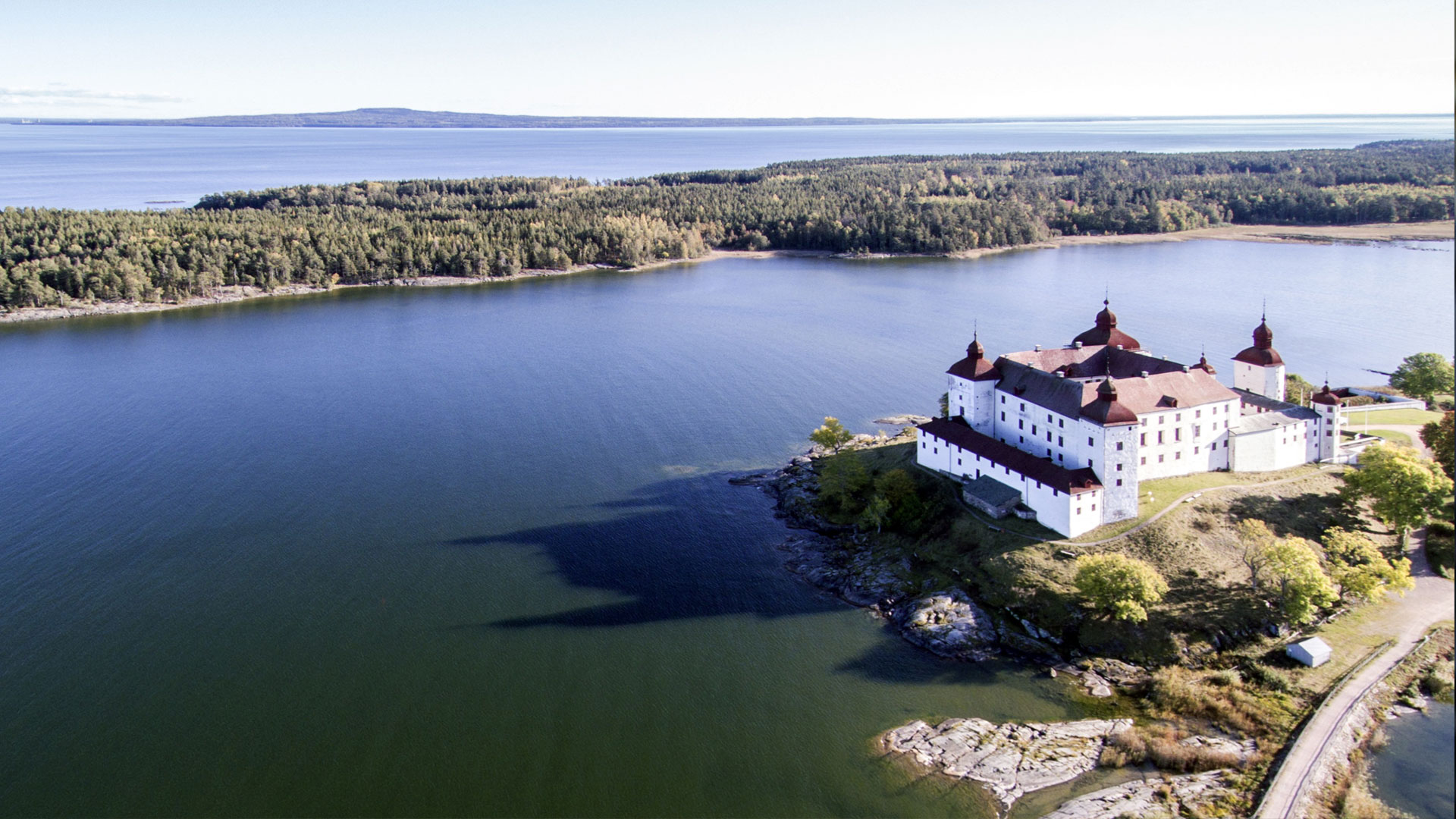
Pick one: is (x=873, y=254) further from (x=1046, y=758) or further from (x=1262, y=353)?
(x=1046, y=758)

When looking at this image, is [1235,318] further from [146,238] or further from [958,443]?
[146,238]

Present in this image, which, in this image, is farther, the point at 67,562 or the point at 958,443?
the point at 958,443

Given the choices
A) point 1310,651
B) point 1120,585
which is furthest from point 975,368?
point 1310,651

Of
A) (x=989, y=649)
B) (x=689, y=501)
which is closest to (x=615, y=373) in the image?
(x=689, y=501)

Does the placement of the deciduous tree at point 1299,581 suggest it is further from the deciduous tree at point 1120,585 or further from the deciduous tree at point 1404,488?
the deciduous tree at point 1404,488

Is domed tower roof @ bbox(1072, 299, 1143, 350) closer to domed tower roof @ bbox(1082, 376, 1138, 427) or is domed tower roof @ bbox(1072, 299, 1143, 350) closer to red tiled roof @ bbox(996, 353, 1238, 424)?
red tiled roof @ bbox(996, 353, 1238, 424)

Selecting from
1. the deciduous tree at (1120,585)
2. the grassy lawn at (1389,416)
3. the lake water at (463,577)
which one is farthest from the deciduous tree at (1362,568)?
the grassy lawn at (1389,416)

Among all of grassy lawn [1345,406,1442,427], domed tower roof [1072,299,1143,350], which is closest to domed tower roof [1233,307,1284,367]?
domed tower roof [1072,299,1143,350]
